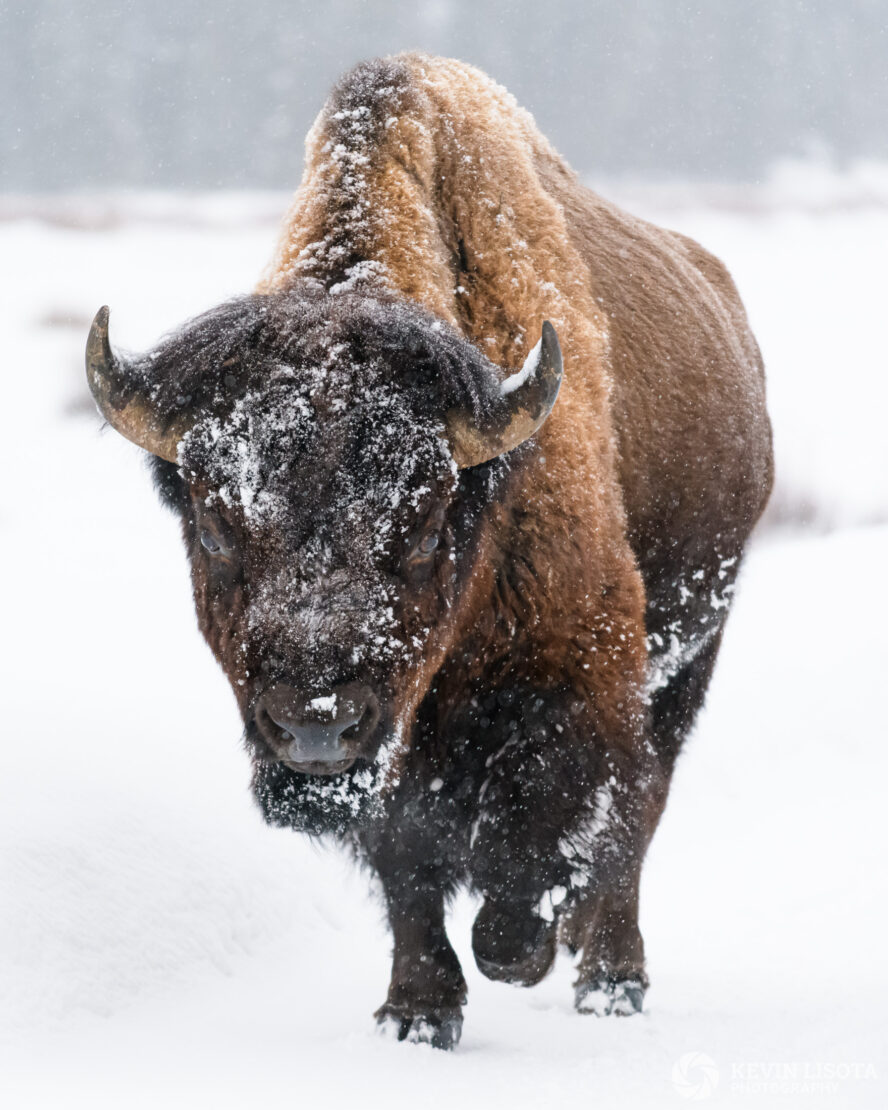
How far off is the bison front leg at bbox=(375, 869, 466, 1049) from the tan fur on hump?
2.48 ft

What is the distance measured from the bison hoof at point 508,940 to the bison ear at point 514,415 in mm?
1299

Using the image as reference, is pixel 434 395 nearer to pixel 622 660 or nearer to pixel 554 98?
pixel 622 660

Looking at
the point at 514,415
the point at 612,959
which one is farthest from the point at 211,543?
the point at 612,959

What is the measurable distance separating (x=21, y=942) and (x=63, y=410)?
11.3m

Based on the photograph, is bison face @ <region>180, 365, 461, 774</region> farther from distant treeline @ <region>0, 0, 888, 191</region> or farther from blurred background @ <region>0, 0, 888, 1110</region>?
distant treeline @ <region>0, 0, 888, 191</region>

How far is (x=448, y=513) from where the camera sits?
10.9 ft

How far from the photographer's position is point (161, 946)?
173 inches

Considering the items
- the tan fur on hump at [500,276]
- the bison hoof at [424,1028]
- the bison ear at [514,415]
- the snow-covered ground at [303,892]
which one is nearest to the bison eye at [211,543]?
the bison ear at [514,415]

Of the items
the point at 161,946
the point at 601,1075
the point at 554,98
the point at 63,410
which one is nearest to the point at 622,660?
the point at 601,1075

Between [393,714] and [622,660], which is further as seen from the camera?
[622,660]

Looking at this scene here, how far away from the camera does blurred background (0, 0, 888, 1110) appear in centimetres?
367

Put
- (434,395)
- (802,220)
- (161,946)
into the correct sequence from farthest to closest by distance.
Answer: (802,220) → (161,946) → (434,395)

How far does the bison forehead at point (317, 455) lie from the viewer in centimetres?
299

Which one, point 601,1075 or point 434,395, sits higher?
point 434,395
